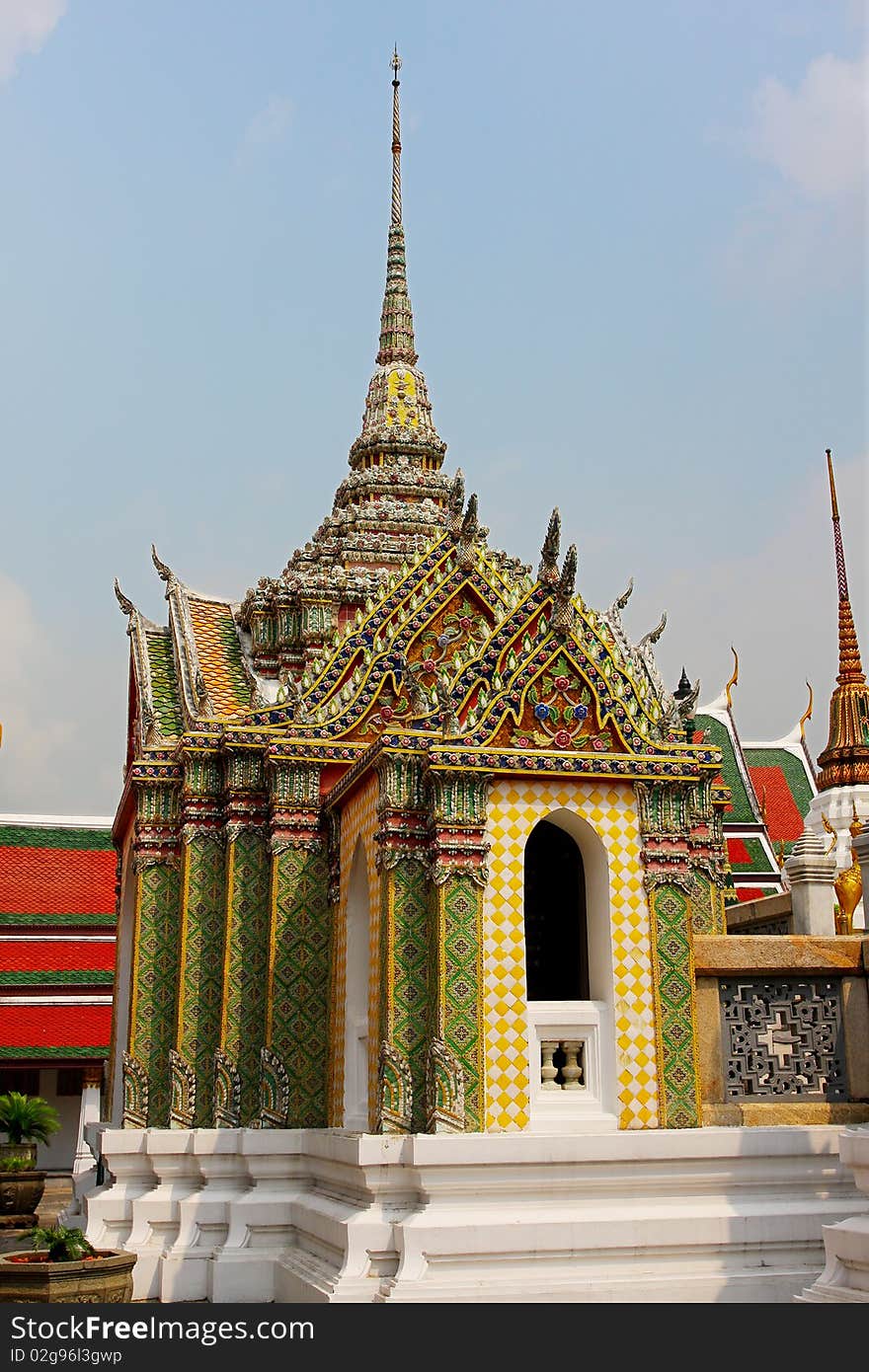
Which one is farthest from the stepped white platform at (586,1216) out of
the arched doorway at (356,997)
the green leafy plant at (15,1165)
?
the green leafy plant at (15,1165)

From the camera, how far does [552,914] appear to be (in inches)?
531

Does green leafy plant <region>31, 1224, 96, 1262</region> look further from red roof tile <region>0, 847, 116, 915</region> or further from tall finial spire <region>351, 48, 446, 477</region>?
red roof tile <region>0, 847, 116, 915</region>

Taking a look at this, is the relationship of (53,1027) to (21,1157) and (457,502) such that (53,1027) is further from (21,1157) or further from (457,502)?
(457,502)

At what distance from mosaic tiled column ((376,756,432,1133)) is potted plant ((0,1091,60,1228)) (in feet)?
38.8

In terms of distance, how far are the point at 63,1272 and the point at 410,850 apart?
3900 mm

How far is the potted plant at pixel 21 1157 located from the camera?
20.8 meters

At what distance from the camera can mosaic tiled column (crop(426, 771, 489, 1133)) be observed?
1059 centimetres

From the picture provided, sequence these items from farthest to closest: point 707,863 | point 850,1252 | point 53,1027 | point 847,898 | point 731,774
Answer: point 53,1027 → point 731,774 → point 847,898 → point 707,863 → point 850,1252

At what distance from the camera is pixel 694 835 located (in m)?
14.7

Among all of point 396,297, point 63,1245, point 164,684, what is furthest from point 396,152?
point 63,1245

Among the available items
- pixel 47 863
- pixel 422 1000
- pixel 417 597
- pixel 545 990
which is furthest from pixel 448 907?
pixel 47 863
